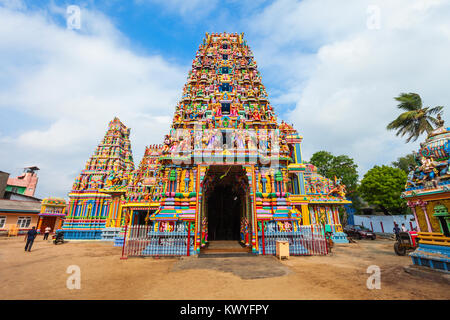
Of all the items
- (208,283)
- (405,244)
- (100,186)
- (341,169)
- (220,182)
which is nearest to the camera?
(208,283)

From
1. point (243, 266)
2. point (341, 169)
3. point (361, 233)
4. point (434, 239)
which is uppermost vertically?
point (341, 169)

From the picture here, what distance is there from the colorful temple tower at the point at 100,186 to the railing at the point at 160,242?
1261 cm

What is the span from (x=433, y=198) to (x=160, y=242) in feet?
43.3

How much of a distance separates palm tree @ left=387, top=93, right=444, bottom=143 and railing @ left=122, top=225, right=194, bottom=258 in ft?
87.6

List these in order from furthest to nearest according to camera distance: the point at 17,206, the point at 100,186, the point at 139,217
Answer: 1. the point at 17,206
2. the point at 100,186
3. the point at 139,217

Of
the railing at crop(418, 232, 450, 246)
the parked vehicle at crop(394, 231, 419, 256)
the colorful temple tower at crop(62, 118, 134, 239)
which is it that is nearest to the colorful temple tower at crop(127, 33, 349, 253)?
the parked vehicle at crop(394, 231, 419, 256)

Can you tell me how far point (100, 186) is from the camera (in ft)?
86.6

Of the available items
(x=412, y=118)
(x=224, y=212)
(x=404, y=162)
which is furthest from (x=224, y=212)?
(x=404, y=162)

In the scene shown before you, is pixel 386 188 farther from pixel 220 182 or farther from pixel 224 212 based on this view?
pixel 220 182

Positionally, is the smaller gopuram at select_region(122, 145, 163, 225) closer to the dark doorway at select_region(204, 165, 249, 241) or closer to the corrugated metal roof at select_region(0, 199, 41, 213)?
the dark doorway at select_region(204, 165, 249, 241)

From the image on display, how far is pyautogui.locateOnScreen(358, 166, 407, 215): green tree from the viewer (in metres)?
26.6
